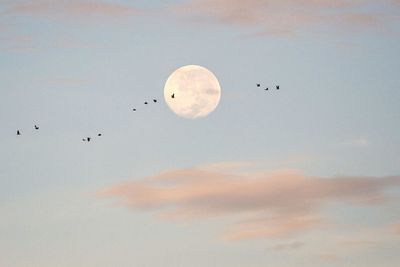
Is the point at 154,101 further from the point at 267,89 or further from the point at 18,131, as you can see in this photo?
the point at 18,131

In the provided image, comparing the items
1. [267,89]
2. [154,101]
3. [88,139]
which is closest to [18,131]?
[88,139]

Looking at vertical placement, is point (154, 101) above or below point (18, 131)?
above

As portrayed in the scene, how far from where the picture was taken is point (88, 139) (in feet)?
434

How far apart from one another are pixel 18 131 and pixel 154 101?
245 ft

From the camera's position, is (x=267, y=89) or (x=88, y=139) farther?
(x=88, y=139)

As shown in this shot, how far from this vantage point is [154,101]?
371 feet

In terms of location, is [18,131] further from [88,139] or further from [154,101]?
[154,101]

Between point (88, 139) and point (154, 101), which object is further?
point (88, 139)

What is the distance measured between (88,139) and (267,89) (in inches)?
3861

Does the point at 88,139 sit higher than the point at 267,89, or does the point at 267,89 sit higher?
the point at 267,89

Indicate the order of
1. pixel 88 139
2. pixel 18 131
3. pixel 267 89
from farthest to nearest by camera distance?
pixel 88 139 < pixel 18 131 < pixel 267 89

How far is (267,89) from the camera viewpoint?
11300 cm


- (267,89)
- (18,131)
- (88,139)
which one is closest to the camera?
(267,89)

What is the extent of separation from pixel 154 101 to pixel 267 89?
5343 cm
